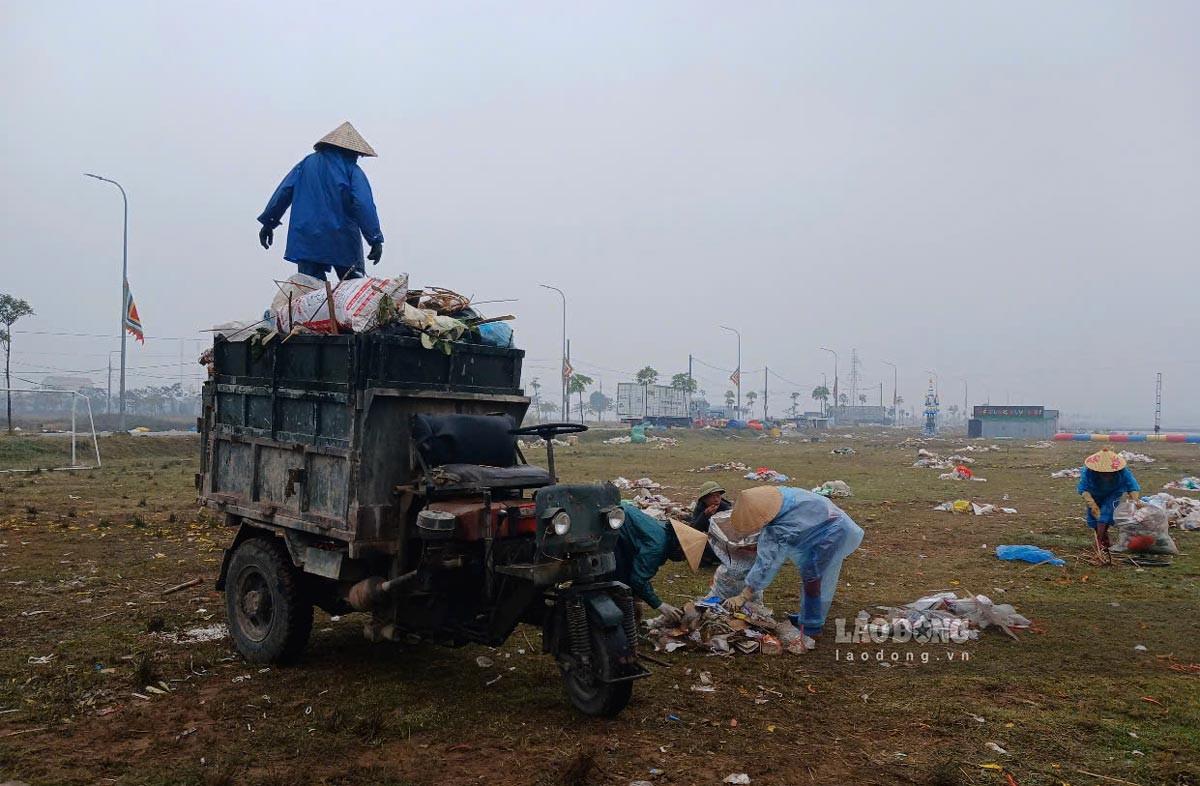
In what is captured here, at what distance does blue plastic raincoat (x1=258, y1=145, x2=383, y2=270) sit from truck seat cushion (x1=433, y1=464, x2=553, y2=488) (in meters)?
2.47

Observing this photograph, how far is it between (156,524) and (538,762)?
1063 cm

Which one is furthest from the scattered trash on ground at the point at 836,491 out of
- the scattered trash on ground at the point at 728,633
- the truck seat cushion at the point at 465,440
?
the truck seat cushion at the point at 465,440

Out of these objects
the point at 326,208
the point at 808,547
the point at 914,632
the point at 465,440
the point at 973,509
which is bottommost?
the point at 914,632

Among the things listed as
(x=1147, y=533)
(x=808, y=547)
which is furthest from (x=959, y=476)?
(x=808, y=547)

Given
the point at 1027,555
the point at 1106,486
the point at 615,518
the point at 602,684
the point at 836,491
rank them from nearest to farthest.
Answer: the point at 602,684 < the point at 615,518 < the point at 1106,486 < the point at 1027,555 < the point at 836,491

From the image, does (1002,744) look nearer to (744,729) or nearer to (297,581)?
(744,729)

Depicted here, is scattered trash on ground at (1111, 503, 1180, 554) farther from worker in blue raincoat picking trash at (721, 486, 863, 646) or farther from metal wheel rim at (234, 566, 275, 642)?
metal wheel rim at (234, 566, 275, 642)

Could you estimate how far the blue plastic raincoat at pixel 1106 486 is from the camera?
9.78 m

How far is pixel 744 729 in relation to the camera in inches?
194

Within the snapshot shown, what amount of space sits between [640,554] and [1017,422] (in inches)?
2772

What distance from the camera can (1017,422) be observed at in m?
67.3

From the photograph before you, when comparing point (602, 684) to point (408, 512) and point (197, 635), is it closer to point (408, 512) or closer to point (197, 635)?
point (408, 512)

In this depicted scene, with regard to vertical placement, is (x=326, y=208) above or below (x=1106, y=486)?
above

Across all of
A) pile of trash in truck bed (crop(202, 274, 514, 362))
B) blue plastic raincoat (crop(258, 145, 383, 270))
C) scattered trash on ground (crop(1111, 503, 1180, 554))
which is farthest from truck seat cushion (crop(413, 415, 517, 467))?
scattered trash on ground (crop(1111, 503, 1180, 554))
